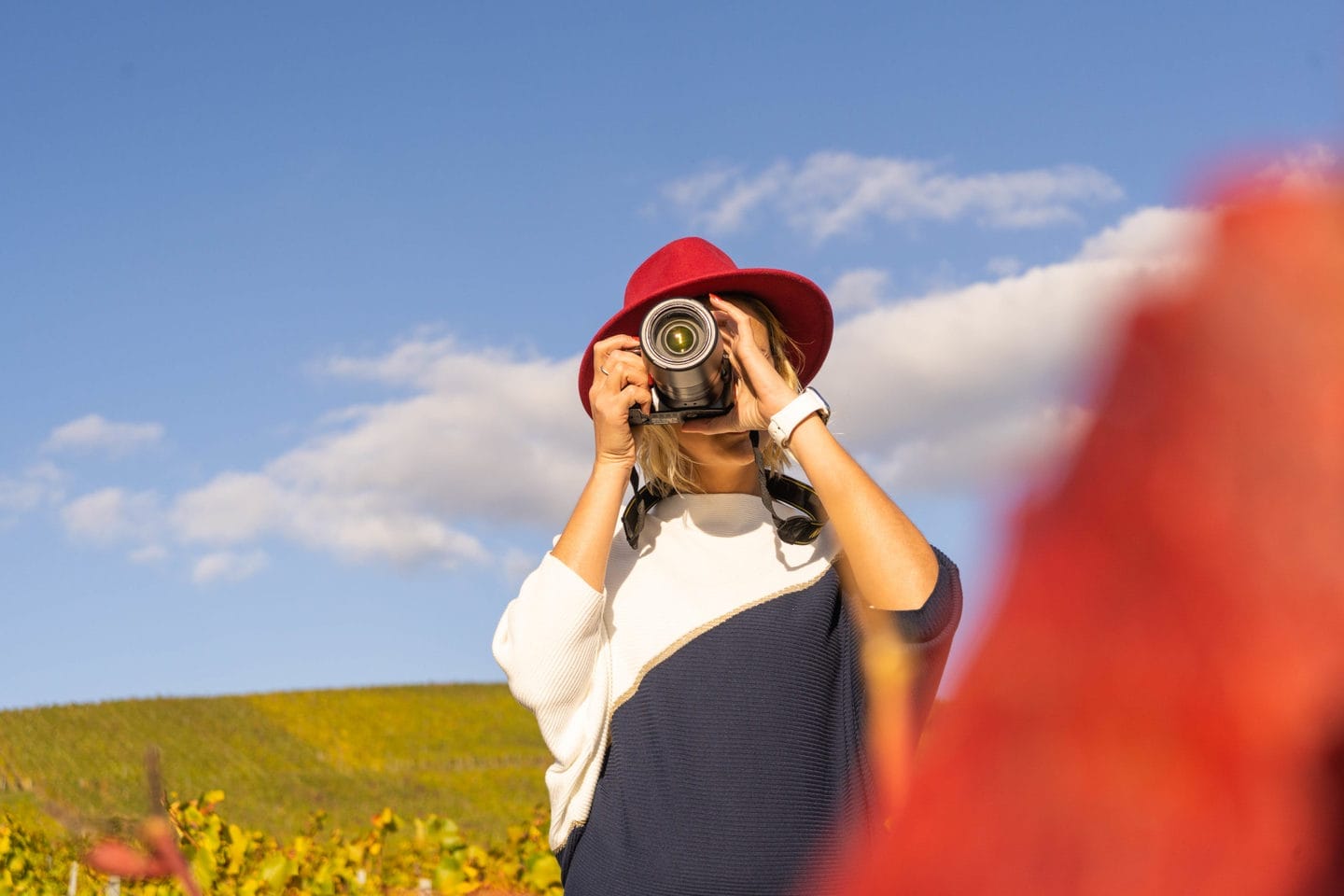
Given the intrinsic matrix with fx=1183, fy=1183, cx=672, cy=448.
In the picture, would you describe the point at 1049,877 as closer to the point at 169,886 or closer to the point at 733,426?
the point at 733,426

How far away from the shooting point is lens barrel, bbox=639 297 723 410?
6.01 ft

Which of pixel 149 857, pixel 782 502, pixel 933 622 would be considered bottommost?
pixel 149 857

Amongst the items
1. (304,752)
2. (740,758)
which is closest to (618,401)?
(740,758)

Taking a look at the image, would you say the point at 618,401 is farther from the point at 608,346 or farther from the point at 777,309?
the point at 777,309

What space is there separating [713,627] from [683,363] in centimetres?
45

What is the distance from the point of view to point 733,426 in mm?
1984

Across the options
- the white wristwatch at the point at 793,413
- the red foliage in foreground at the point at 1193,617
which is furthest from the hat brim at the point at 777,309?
the red foliage in foreground at the point at 1193,617

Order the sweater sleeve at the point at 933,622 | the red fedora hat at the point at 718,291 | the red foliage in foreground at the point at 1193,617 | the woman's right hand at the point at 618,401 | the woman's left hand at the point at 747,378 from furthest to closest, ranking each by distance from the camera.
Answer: the red fedora hat at the point at 718,291
the woman's right hand at the point at 618,401
the woman's left hand at the point at 747,378
the sweater sleeve at the point at 933,622
the red foliage in foreground at the point at 1193,617

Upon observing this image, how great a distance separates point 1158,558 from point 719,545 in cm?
189

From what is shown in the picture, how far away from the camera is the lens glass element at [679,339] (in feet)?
6.12

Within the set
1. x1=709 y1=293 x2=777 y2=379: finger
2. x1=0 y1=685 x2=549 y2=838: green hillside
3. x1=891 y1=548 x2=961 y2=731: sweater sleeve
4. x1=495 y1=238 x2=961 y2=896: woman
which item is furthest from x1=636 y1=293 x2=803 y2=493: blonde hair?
x1=0 y1=685 x2=549 y2=838: green hillside

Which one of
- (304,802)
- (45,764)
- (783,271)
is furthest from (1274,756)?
(45,764)

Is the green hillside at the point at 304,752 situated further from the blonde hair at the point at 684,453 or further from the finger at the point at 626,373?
the finger at the point at 626,373

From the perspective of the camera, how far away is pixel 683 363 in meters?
1.83
